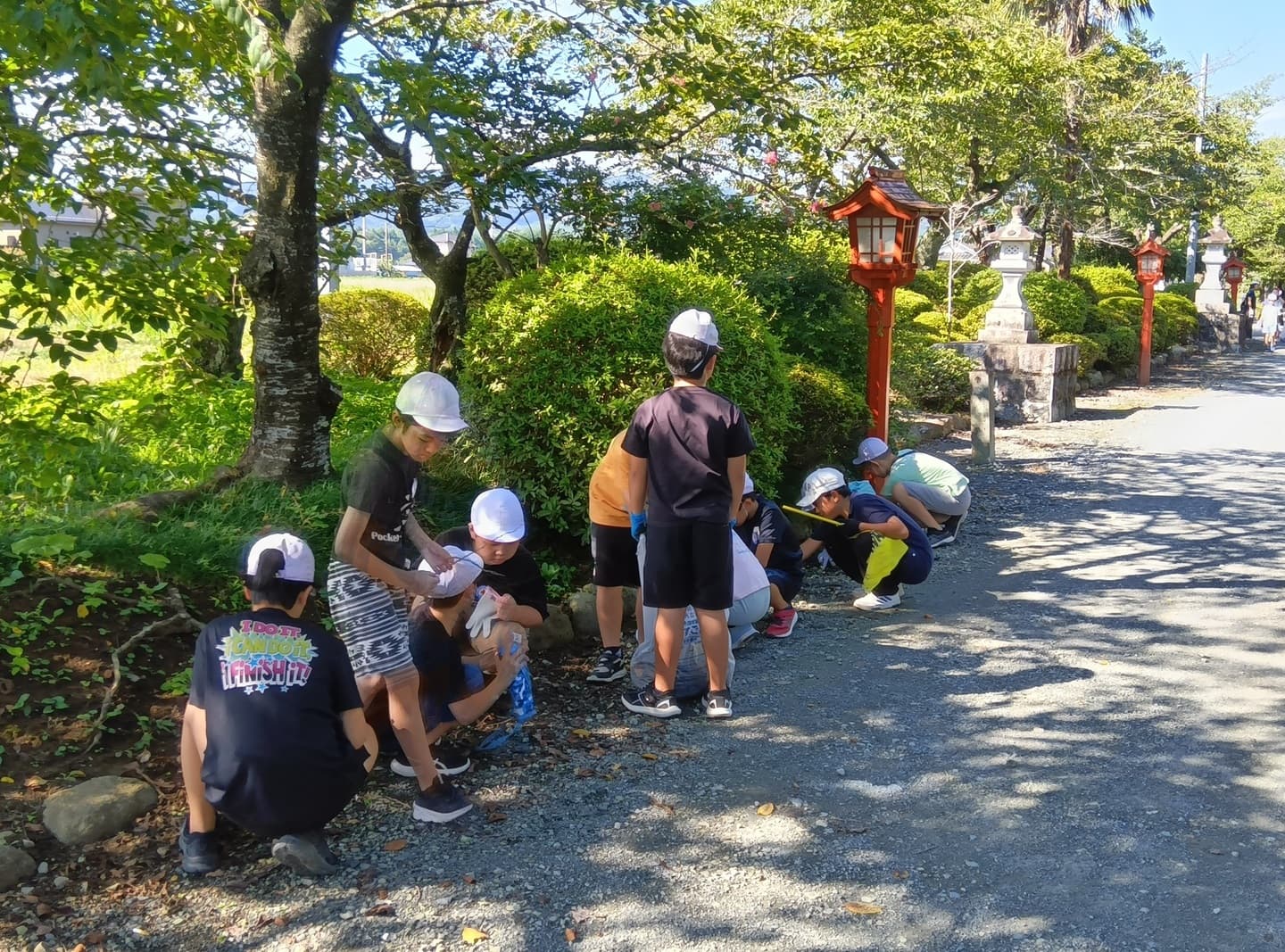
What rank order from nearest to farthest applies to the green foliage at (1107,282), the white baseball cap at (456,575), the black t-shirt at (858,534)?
the white baseball cap at (456,575) < the black t-shirt at (858,534) < the green foliage at (1107,282)

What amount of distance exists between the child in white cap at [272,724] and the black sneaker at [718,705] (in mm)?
1720

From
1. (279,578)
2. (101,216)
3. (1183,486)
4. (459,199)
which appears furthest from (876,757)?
(1183,486)

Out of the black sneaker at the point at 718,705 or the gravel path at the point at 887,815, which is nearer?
the gravel path at the point at 887,815

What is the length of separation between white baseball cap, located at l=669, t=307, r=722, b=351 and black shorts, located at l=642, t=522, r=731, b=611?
2.46 feet

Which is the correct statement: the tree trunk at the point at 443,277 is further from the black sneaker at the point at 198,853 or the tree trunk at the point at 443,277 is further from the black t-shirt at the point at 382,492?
the black sneaker at the point at 198,853

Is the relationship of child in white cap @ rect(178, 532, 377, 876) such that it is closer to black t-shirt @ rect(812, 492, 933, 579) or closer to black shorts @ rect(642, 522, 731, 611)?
black shorts @ rect(642, 522, 731, 611)

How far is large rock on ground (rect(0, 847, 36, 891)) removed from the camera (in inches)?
123

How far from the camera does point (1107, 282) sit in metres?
26.7

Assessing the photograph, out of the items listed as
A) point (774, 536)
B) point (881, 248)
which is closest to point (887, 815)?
point (774, 536)

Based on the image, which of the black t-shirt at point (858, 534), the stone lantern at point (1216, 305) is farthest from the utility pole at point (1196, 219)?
the black t-shirt at point (858, 534)

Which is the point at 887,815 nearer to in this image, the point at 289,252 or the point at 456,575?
the point at 456,575

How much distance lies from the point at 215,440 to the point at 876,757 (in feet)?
16.1

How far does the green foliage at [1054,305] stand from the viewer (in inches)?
718

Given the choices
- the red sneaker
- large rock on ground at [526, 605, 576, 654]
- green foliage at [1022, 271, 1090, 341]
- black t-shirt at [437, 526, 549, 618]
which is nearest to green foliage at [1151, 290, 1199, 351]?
green foliage at [1022, 271, 1090, 341]
